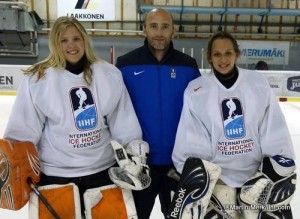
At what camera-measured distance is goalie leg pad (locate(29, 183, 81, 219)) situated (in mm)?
1393

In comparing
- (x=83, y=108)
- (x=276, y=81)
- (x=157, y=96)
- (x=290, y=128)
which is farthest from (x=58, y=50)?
(x=276, y=81)

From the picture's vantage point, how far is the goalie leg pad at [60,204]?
54.8 inches

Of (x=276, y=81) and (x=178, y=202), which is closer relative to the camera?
(x=178, y=202)

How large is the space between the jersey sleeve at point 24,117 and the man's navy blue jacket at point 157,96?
0.45 m

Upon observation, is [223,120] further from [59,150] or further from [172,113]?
[59,150]

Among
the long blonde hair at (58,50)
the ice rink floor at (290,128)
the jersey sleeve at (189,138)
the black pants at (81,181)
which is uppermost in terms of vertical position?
the long blonde hair at (58,50)

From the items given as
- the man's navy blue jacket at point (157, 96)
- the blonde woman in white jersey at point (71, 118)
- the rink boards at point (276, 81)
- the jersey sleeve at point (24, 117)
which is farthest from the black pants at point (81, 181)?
the rink boards at point (276, 81)

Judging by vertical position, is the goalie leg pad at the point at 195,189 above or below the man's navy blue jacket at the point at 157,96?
below

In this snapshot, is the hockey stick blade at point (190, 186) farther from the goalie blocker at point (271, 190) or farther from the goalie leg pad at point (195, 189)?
the goalie blocker at point (271, 190)

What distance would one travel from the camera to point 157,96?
1621 millimetres

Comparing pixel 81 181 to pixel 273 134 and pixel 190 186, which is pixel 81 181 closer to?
pixel 190 186

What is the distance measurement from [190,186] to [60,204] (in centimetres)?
52

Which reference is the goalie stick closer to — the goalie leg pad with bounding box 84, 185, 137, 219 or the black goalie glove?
the goalie leg pad with bounding box 84, 185, 137, 219

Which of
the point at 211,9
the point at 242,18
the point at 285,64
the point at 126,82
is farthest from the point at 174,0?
the point at 126,82
